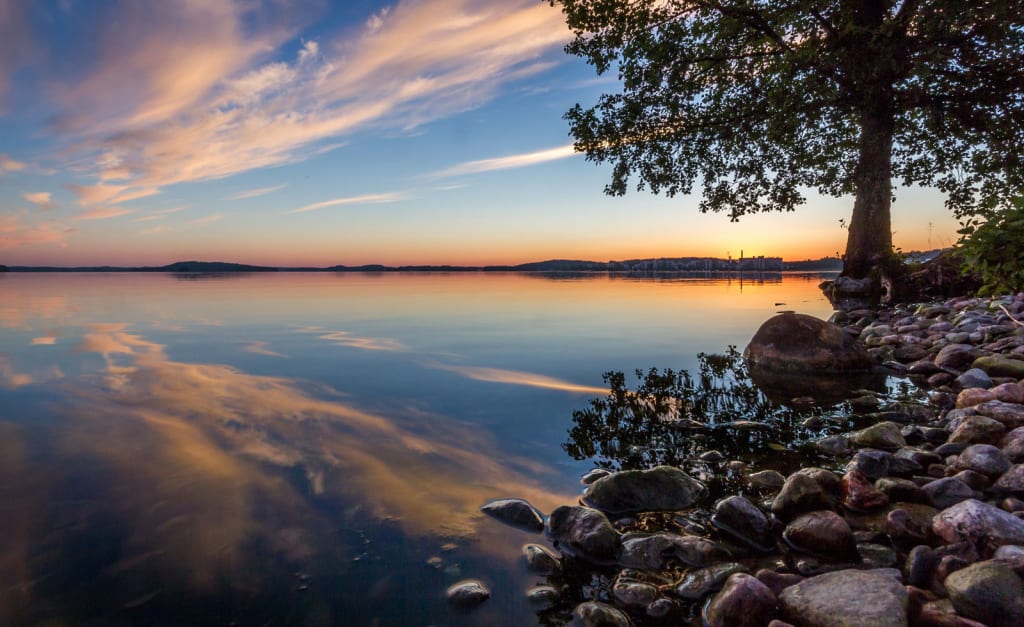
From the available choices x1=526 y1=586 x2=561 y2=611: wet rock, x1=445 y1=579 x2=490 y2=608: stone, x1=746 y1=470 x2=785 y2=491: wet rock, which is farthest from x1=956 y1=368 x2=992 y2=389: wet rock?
x1=445 y1=579 x2=490 y2=608: stone

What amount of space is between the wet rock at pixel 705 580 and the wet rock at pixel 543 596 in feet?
2.19

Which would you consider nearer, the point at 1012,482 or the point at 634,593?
the point at 634,593

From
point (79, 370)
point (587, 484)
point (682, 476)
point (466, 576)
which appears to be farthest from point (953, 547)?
point (79, 370)

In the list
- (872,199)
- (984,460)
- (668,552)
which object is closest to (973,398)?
(984,460)

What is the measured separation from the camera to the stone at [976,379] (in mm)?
5844

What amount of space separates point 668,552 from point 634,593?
49 cm

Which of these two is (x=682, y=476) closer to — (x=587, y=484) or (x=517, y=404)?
(x=587, y=484)

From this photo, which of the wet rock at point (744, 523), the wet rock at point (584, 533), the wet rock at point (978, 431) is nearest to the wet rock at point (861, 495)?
the wet rock at point (744, 523)

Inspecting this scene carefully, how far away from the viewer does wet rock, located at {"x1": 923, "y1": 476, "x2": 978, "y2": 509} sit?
11.1 ft

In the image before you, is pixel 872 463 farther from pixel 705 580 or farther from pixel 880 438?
pixel 705 580

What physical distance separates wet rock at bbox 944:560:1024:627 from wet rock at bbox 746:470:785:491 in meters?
1.45

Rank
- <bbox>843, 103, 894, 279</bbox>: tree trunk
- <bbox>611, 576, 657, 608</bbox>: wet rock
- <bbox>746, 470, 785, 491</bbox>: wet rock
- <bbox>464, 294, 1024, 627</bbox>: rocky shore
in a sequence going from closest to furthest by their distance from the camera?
<bbox>464, 294, 1024, 627</bbox>: rocky shore → <bbox>611, 576, 657, 608</bbox>: wet rock → <bbox>746, 470, 785, 491</bbox>: wet rock → <bbox>843, 103, 894, 279</bbox>: tree trunk

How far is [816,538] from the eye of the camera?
120 inches

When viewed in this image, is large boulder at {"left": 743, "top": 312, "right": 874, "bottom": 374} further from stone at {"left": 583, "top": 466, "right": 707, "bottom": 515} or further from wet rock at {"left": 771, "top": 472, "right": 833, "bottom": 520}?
stone at {"left": 583, "top": 466, "right": 707, "bottom": 515}
